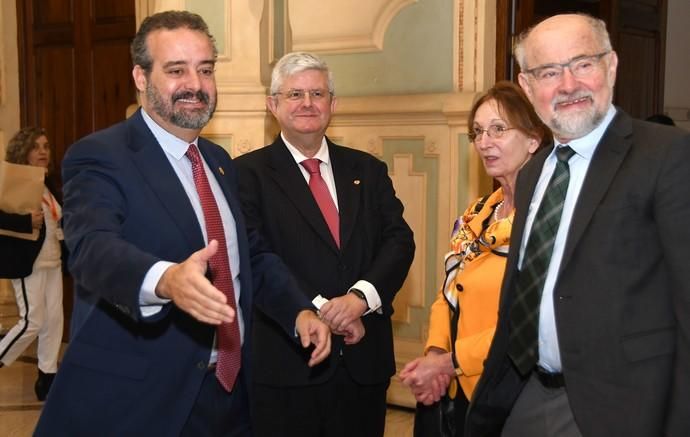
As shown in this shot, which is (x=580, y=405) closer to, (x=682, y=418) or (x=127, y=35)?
(x=682, y=418)

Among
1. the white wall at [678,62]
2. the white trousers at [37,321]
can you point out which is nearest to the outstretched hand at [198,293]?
the white trousers at [37,321]

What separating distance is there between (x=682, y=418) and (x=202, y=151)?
4.80ft

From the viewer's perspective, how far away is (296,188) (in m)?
3.33

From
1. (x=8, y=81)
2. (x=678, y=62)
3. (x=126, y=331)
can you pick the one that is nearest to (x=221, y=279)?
(x=126, y=331)

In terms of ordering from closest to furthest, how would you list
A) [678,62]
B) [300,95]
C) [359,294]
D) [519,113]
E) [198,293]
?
1. [198,293]
2. [519,113]
3. [359,294]
4. [300,95]
5. [678,62]

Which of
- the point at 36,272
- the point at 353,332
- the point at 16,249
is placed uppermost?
the point at 353,332

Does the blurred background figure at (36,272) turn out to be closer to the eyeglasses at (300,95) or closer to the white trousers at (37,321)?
the white trousers at (37,321)

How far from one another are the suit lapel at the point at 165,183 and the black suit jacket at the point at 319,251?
2.79 ft

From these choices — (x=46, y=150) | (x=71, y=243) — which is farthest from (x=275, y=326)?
(x=46, y=150)

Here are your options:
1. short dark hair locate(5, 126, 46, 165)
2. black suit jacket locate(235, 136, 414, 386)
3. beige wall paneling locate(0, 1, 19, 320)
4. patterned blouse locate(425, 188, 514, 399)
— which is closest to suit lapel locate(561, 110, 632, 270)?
patterned blouse locate(425, 188, 514, 399)

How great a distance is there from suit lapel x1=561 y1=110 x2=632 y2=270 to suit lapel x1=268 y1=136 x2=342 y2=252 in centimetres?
126

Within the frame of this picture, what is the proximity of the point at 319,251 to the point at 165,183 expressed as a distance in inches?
40.0

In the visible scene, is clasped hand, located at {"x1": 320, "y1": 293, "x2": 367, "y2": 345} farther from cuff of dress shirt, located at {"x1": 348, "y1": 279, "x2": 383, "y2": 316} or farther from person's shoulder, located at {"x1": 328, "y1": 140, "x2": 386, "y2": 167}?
person's shoulder, located at {"x1": 328, "y1": 140, "x2": 386, "y2": 167}

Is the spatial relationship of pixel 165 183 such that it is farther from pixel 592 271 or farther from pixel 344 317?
pixel 592 271
